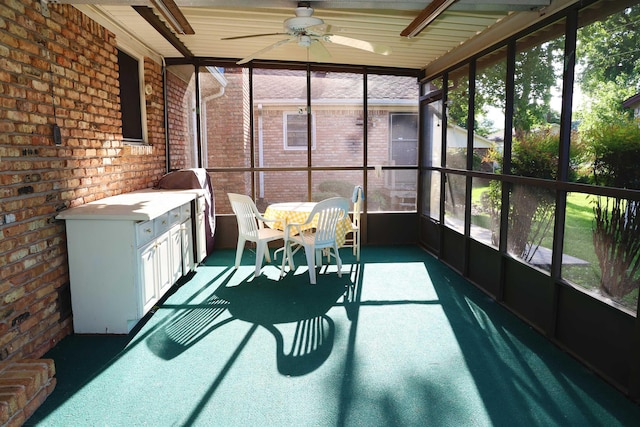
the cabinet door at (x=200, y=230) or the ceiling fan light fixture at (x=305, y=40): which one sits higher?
the ceiling fan light fixture at (x=305, y=40)

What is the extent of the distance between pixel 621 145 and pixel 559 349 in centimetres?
147

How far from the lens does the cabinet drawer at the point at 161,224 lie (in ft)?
12.8

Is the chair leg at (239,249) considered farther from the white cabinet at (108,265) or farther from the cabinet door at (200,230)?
the white cabinet at (108,265)

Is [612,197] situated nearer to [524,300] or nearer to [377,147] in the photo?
[524,300]

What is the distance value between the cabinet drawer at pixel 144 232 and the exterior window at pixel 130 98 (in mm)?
1532

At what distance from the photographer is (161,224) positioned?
13.3 feet

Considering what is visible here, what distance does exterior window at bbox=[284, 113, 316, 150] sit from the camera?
21.7 feet

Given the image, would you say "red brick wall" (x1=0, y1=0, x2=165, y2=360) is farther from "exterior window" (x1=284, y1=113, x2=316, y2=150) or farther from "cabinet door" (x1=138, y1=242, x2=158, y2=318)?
"exterior window" (x1=284, y1=113, x2=316, y2=150)

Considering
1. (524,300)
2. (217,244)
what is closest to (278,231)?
(217,244)

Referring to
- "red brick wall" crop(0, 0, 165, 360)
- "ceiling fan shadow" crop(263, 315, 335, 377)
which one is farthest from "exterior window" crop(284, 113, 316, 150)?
"ceiling fan shadow" crop(263, 315, 335, 377)

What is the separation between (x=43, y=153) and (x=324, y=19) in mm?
2613

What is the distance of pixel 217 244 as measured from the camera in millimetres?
6594

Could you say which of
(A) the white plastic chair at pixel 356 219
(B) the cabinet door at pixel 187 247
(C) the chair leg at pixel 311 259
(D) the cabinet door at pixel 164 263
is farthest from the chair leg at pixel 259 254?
(A) the white plastic chair at pixel 356 219

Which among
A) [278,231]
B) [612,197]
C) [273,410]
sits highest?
[612,197]
